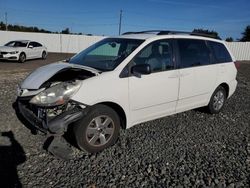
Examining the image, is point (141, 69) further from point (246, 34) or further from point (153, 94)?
point (246, 34)

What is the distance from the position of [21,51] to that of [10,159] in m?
15.3

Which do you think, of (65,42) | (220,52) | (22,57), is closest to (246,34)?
(65,42)

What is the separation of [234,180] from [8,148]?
10.8 feet

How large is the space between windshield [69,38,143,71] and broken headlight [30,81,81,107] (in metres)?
0.74

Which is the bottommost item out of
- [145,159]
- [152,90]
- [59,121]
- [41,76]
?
[145,159]

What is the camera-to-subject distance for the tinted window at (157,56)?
469cm

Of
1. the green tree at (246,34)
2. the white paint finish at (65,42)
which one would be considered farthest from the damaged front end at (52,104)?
the green tree at (246,34)

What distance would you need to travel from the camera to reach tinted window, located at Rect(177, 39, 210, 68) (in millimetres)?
5336

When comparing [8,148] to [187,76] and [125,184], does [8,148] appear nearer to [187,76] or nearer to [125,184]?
[125,184]

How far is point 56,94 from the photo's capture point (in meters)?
3.89

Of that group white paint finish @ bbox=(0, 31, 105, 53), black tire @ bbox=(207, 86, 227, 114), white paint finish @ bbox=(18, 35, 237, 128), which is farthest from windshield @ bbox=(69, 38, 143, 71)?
white paint finish @ bbox=(0, 31, 105, 53)

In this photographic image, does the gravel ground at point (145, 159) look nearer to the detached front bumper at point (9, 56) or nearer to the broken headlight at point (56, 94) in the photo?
the broken headlight at point (56, 94)

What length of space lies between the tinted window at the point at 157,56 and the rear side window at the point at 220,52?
1487mm

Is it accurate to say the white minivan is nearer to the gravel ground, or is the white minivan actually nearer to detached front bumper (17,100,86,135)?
detached front bumper (17,100,86,135)
